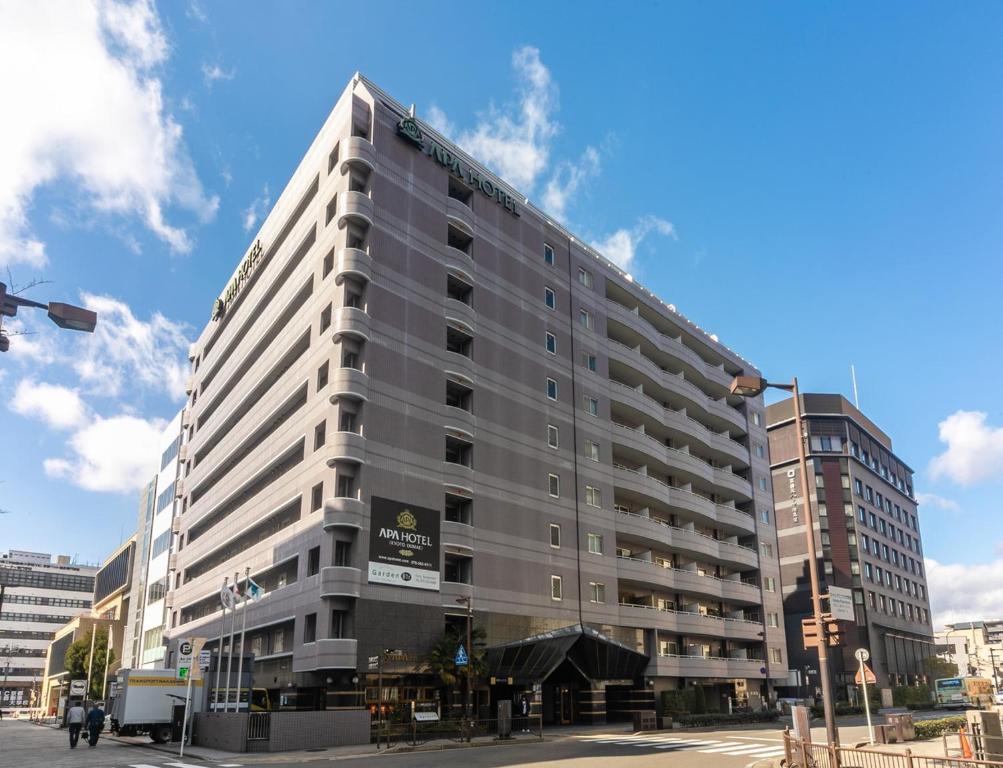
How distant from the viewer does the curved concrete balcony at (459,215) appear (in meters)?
51.0

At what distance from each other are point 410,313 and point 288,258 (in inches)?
518

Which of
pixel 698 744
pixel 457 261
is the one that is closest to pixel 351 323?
pixel 457 261

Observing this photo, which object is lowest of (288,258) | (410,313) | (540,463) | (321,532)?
(321,532)

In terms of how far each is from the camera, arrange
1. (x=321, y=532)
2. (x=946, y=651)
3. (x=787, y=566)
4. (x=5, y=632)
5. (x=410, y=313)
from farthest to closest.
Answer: (x=5, y=632) → (x=946, y=651) → (x=787, y=566) → (x=410, y=313) → (x=321, y=532)

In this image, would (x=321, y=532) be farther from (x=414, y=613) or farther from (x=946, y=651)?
(x=946, y=651)

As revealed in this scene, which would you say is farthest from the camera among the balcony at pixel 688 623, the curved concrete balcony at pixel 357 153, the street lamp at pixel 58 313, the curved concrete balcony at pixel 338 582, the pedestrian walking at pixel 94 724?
the balcony at pixel 688 623

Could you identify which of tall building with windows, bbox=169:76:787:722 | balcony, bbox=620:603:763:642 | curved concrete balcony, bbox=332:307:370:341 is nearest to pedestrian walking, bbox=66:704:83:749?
tall building with windows, bbox=169:76:787:722

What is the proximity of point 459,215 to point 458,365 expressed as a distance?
10.2 meters

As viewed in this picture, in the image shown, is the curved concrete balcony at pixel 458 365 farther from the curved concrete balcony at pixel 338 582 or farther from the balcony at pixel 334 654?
the balcony at pixel 334 654

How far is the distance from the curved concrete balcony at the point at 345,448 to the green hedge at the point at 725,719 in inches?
927

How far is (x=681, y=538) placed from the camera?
205 feet

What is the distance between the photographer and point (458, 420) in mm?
47344

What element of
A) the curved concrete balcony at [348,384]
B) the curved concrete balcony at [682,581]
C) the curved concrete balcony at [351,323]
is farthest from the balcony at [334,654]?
the curved concrete balcony at [682,581]

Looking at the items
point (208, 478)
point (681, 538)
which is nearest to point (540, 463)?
point (681, 538)
